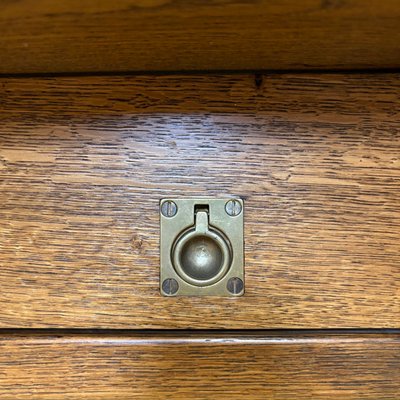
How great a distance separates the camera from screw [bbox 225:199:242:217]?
0.48 meters

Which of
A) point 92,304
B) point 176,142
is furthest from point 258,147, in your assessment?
point 92,304

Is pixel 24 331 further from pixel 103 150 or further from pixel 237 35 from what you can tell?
pixel 237 35

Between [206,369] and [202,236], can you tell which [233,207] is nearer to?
[202,236]

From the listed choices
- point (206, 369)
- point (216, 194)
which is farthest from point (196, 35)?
point (206, 369)

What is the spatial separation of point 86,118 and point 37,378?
23cm

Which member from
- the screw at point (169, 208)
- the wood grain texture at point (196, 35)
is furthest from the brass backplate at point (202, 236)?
the wood grain texture at point (196, 35)

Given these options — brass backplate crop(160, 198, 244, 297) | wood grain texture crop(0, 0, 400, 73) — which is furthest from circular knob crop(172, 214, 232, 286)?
wood grain texture crop(0, 0, 400, 73)

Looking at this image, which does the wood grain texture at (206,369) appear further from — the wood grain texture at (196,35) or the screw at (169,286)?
the wood grain texture at (196,35)

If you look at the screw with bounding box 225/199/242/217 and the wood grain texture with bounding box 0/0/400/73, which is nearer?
the wood grain texture with bounding box 0/0/400/73

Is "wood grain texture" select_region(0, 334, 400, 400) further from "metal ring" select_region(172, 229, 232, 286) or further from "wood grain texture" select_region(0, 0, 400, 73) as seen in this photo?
"wood grain texture" select_region(0, 0, 400, 73)

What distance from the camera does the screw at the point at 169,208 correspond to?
1.58 feet

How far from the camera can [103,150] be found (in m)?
0.48

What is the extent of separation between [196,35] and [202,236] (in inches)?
7.0

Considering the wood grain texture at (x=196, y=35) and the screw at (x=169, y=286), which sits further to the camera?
the screw at (x=169, y=286)
